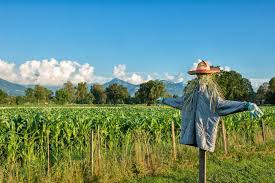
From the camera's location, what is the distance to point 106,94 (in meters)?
134

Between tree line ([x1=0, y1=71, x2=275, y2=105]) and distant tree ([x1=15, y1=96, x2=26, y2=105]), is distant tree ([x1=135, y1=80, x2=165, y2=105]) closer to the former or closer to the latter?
tree line ([x1=0, y1=71, x2=275, y2=105])

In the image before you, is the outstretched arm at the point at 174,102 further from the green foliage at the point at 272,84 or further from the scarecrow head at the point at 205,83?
the green foliage at the point at 272,84

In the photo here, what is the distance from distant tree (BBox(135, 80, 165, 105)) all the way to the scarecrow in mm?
97542

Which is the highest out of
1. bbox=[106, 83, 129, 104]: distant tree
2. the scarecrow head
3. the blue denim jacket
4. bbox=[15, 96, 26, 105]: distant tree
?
bbox=[106, 83, 129, 104]: distant tree

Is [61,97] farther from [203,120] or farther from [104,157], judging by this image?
[203,120]

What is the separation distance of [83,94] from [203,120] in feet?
474

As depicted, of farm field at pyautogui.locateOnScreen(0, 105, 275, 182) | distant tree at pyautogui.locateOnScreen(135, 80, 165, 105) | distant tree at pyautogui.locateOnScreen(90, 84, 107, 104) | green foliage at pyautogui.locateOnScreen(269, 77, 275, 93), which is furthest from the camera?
distant tree at pyautogui.locateOnScreen(90, 84, 107, 104)

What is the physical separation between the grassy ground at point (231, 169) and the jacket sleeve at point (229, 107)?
332 cm

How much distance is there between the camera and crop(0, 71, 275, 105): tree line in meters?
86.6

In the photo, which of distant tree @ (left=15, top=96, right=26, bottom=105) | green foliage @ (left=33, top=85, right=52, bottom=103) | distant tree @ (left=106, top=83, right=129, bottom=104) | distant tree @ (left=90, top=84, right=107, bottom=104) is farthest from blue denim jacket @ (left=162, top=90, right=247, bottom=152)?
distant tree @ (left=90, top=84, right=107, bottom=104)

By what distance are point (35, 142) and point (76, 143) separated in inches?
77.2

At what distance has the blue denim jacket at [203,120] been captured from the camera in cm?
622

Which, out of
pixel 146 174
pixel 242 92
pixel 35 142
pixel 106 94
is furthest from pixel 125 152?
pixel 106 94

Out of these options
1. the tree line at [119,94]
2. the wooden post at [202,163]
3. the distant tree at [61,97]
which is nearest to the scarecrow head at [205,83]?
the wooden post at [202,163]
